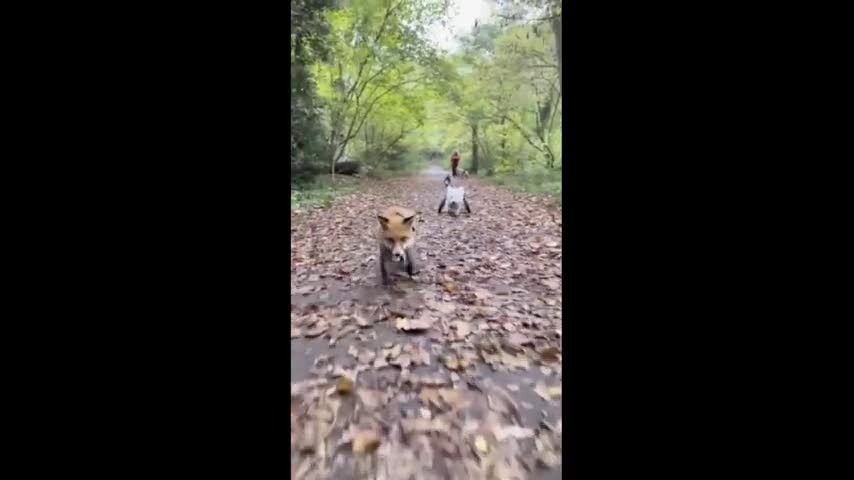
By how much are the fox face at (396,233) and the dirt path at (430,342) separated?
13 centimetres

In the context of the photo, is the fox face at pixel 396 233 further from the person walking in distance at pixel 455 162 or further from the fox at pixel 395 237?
the person walking in distance at pixel 455 162

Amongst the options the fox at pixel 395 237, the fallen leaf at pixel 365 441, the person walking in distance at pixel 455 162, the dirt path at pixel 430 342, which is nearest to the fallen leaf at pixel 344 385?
the dirt path at pixel 430 342

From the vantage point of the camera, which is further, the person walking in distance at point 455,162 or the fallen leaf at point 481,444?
the person walking in distance at point 455,162

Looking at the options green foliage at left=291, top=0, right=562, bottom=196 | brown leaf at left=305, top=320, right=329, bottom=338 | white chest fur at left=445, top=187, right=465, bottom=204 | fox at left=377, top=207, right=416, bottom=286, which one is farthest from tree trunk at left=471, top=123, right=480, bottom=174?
brown leaf at left=305, top=320, right=329, bottom=338

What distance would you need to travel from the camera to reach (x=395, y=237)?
5.65ft

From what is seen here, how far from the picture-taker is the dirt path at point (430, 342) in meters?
1.01

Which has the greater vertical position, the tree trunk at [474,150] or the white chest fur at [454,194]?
the tree trunk at [474,150]

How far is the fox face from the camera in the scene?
1.72m

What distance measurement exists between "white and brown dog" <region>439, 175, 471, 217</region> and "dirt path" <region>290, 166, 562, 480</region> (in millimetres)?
32

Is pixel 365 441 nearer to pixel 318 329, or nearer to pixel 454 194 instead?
pixel 318 329

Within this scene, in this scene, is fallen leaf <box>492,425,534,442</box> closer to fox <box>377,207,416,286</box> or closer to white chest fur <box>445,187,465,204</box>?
fox <box>377,207,416,286</box>
